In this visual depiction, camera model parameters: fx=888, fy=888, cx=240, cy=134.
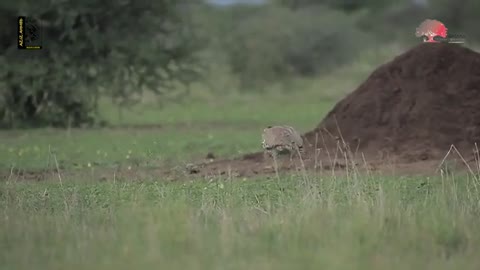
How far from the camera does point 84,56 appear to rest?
23.4m

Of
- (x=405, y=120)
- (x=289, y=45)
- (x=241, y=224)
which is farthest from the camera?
(x=289, y=45)

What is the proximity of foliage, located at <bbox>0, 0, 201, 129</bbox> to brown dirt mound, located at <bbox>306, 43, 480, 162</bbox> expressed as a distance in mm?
8708

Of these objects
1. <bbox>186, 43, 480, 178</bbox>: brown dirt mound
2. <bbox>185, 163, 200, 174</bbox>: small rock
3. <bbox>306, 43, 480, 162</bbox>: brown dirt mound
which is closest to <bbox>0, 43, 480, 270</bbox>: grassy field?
<bbox>185, 163, 200, 174</bbox>: small rock

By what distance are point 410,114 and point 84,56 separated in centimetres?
1069

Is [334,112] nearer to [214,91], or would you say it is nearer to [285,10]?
[214,91]

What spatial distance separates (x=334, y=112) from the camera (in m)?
16.4

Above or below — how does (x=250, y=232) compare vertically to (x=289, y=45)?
below

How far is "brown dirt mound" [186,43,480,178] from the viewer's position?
48.7 ft

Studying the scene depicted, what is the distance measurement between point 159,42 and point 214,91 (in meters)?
11.7

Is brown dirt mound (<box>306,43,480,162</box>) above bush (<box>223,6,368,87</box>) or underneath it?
underneath

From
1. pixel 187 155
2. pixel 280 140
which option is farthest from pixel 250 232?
pixel 187 155

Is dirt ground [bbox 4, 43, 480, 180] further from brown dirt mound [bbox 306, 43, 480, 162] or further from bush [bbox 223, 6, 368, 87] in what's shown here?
bush [bbox 223, 6, 368, 87]

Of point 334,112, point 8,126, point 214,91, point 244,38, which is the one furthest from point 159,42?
point 244,38

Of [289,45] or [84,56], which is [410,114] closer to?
[84,56]
